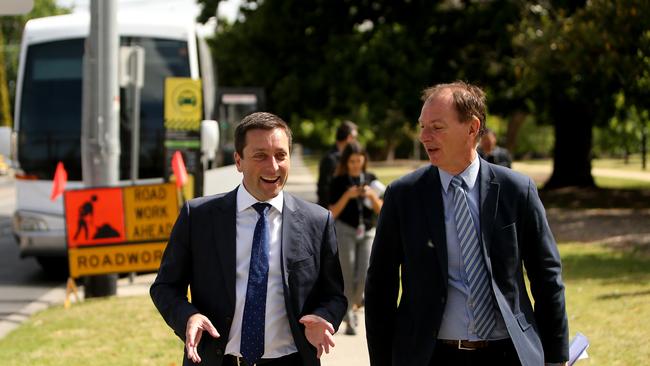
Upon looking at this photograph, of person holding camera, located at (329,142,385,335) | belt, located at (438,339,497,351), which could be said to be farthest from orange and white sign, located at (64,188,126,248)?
belt, located at (438,339,497,351)

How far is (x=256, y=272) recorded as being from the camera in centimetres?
389

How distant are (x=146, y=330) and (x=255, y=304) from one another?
6.23 metres

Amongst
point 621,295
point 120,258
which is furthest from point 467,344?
point 120,258

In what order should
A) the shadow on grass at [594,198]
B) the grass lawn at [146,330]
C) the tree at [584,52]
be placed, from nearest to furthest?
1. the grass lawn at [146,330]
2. the tree at [584,52]
3. the shadow on grass at [594,198]

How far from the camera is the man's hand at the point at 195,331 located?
3.74 meters

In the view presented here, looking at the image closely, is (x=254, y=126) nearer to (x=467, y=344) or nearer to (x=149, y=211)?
(x=467, y=344)

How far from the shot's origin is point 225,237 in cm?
392

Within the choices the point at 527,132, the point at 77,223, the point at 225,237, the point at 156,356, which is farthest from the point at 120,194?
the point at 527,132

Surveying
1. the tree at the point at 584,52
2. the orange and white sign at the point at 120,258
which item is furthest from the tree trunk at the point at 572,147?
the orange and white sign at the point at 120,258

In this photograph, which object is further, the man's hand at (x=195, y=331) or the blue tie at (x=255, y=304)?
the blue tie at (x=255, y=304)

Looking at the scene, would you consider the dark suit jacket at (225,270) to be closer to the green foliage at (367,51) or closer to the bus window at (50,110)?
the bus window at (50,110)

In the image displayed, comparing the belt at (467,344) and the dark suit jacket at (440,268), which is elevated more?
the dark suit jacket at (440,268)

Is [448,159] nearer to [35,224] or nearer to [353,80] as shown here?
[35,224]

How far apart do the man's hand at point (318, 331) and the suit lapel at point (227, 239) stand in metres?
0.27
